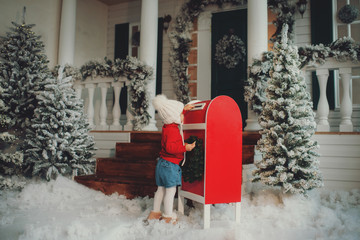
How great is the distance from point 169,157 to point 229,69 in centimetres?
386

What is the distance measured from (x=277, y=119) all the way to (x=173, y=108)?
3.80 ft

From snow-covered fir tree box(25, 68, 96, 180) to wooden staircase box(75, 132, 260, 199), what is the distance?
0.31 m

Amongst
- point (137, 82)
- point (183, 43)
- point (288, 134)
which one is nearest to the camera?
point (288, 134)

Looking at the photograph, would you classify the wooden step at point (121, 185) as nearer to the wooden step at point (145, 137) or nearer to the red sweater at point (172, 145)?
the wooden step at point (145, 137)

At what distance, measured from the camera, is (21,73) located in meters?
4.40

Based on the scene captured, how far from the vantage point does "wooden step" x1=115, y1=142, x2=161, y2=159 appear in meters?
4.07

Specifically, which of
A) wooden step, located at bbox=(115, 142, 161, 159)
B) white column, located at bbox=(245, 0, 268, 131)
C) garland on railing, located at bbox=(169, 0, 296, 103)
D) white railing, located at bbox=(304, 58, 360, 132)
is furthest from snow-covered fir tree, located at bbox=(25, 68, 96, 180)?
white railing, located at bbox=(304, 58, 360, 132)

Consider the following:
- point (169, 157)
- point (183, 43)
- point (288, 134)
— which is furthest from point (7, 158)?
point (183, 43)

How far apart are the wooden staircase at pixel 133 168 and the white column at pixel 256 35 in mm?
360

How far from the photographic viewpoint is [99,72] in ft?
17.7

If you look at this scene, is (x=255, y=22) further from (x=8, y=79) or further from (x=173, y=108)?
(x=8, y=79)

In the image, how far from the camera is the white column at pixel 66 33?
5.93 m

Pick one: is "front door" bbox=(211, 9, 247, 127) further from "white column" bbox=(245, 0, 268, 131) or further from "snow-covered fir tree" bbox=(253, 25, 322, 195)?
"snow-covered fir tree" bbox=(253, 25, 322, 195)

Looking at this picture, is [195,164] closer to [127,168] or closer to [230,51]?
[127,168]
